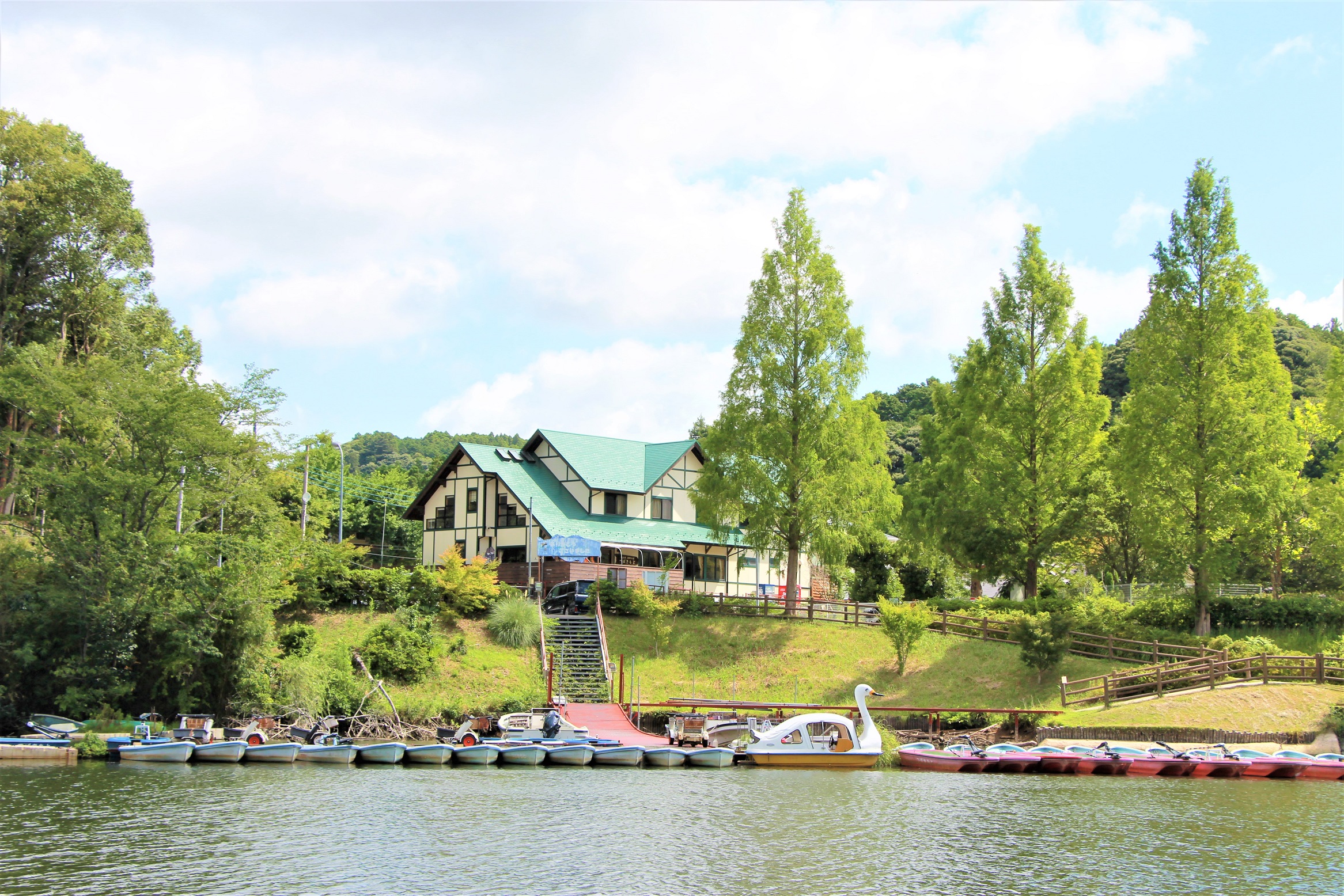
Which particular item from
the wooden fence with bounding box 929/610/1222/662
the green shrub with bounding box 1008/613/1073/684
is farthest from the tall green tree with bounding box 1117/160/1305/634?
the green shrub with bounding box 1008/613/1073/684

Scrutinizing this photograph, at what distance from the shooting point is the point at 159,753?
2912 cm

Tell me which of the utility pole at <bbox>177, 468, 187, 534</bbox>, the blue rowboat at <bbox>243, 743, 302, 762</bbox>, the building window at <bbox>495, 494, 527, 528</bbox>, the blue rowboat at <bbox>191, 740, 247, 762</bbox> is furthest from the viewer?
the building window at <bbox>495, 494, 527, 528</bbox>

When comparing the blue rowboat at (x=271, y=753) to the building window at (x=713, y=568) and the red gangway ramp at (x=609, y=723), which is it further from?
the building window at (x=713, y=568)

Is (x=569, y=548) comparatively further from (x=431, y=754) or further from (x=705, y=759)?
(x=705, y=759)

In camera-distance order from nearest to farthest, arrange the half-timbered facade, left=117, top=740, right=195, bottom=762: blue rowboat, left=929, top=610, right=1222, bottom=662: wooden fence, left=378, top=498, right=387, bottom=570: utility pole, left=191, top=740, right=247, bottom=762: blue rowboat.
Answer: left=117, top=740, right=195, bottom=762: blue rowboat, left=191, top=740, right=247, bottom=762: blue rowboat, left=929, top=610, right=1222, bottom=662: wooden fence, the half-timbered facade, left=378, top=498, right=387, bottom=570: utility pole

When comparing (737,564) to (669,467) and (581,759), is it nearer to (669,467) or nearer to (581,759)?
(669,467)

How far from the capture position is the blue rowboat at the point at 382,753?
98.8ft

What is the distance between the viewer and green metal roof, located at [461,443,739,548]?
168ft

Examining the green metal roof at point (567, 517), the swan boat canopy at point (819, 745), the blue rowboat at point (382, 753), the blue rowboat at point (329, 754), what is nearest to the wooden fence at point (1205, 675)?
the swan boat canopy at point (819, 745)

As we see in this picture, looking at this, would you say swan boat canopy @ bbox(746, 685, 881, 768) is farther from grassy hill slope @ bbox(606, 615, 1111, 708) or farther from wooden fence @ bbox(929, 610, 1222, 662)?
wooden fence @ bbox(929, 610, 1222, 662)

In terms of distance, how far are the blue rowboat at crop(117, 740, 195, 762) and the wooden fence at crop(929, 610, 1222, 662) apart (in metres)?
27.3

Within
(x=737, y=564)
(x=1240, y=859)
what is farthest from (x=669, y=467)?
(x=1240, y=859)

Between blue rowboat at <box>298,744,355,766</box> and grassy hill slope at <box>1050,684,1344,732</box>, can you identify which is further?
grassy hill slope at <box>1050,684,1344,732</box>

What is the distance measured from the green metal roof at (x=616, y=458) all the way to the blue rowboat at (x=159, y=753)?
26.4 m
